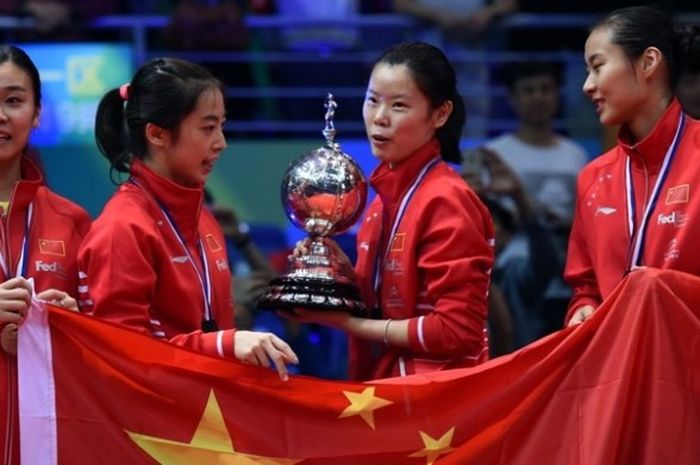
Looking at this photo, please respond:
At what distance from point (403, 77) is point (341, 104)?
10.3 feet

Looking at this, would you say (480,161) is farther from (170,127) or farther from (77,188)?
(170,127)

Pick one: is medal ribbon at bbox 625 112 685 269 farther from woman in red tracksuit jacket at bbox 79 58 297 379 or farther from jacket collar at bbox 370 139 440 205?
woman in red tracksuit jacket at bbox 79 58 297 379

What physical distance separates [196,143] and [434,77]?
64 cm

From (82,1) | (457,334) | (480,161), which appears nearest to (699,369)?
(457,334)

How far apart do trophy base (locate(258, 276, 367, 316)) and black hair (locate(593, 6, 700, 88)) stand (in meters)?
0.94

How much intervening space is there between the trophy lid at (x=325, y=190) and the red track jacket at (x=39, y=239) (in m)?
0.54

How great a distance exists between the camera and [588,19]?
25.7 feet

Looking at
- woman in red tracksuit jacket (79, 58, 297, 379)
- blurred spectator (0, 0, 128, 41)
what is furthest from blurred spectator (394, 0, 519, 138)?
woman in red tracksuit jacket (79, 58, 297, 379)

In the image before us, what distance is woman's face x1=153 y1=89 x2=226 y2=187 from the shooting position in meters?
4.59

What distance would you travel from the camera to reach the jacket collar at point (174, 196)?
14.9 feet

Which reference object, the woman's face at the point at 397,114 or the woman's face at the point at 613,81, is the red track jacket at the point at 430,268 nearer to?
the woman's face at the point at 397,114

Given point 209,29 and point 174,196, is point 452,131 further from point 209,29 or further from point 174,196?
point 209,29

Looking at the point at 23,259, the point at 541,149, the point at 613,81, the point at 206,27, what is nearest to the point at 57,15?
the point at 206,27

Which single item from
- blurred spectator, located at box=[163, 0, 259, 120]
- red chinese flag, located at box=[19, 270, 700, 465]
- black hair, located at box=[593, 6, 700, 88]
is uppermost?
blurred spectator, located at box=[163, 0, 259, 120]
